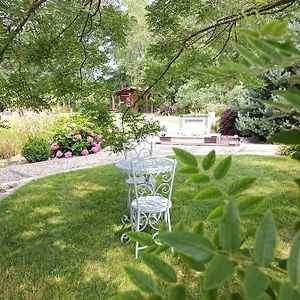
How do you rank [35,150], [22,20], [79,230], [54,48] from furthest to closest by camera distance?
1. [35,150]
2. [79,230]
3. [54,48]
4. [22,20]

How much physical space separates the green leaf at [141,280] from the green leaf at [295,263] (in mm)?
139

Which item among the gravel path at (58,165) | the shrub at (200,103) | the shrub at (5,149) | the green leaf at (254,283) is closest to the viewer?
the green leaf at (254,283)

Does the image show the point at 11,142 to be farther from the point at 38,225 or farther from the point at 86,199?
the point at 38,225

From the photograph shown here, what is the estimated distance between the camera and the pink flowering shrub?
8766mm

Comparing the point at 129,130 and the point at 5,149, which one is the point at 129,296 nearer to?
the point at 129,130

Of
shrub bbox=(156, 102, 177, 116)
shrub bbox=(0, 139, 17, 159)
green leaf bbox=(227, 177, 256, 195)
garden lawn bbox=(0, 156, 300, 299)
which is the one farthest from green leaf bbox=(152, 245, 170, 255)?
shrub bbox=(156, 102, 177, 116)

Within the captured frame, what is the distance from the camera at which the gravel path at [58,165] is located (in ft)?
20.5

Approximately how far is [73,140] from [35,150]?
1.05m

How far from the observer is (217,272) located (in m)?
0.27

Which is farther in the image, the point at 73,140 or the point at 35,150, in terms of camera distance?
the point at 73,140

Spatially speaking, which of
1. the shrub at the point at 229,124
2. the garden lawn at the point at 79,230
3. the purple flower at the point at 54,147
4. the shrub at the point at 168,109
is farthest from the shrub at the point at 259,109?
the shrub at the point at 168,109

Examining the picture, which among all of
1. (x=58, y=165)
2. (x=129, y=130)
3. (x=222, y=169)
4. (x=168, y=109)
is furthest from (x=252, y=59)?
(x=168, y=109)

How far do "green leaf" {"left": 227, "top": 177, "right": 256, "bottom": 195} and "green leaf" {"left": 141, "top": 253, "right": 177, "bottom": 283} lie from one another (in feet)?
0.38

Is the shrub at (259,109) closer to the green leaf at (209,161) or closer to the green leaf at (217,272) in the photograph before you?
the green leaf at (209,161)
